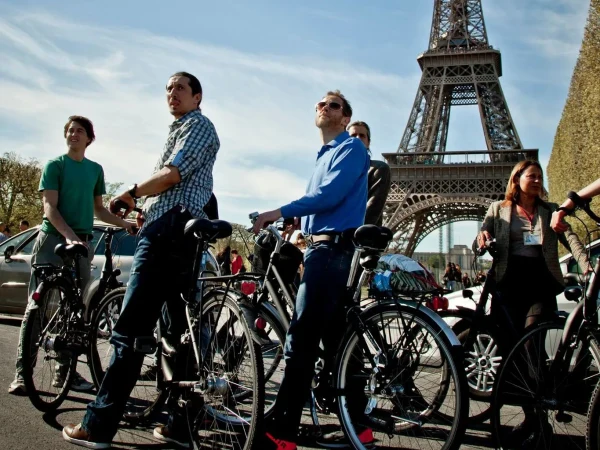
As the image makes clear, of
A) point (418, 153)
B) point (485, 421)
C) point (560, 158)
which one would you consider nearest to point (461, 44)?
point (418, 153)

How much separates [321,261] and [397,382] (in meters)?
0.63

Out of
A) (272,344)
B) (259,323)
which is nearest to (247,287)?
(272,344)

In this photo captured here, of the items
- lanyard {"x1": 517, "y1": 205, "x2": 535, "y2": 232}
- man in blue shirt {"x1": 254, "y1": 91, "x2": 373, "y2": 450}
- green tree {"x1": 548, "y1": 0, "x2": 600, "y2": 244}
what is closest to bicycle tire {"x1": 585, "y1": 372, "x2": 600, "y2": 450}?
man in blue shirt {"x1": 254, "y1": 91, "x2": 373, "y2": 450}

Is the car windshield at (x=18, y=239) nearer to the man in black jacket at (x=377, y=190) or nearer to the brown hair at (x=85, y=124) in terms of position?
the brown hair at (x=85, y=124)

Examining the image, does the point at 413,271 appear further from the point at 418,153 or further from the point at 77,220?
the point at 418,153

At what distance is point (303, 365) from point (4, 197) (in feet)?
114

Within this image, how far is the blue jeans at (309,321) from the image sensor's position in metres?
2.83

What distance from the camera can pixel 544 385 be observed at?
2.90m

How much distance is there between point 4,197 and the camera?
111 feet

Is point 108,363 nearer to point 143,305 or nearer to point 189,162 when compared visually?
point 143,305

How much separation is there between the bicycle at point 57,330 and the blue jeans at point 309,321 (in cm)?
143

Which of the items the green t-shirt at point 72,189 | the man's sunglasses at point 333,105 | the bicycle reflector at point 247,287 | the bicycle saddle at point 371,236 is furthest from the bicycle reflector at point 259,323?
the green t-shirt at point 72,189

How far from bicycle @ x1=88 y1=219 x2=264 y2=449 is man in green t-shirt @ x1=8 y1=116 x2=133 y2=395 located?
4.22ft

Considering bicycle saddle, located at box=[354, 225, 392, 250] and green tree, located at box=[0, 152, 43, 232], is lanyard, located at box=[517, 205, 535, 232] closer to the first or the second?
bicycle saddle, located at box=[354, 225, 392, 250]
